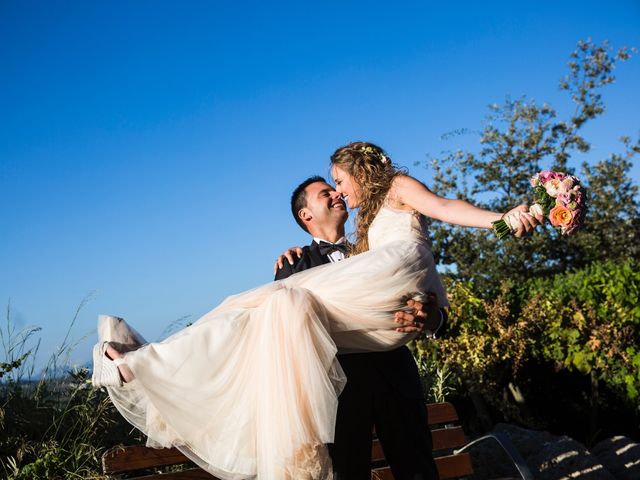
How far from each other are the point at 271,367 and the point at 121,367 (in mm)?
663

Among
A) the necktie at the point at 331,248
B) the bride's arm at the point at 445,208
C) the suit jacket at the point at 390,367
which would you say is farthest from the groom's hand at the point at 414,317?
the necktie at the point at 331,248

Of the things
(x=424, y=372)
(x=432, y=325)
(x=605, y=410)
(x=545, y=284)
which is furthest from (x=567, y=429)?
(x=432, y=325)

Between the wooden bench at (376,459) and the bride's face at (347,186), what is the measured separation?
60.6 inches

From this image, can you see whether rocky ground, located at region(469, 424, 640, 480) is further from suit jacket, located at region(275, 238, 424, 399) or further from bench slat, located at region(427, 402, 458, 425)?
suit jacket, located at region(275, 238, 424, 399)

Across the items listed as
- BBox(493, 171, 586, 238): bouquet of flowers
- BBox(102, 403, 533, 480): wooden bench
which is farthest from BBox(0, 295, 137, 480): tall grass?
BBox(493, 171, 586, 238): bouquet of flowers

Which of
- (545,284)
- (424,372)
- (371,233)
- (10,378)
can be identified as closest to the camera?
(371,233)

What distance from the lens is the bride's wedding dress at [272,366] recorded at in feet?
9.00

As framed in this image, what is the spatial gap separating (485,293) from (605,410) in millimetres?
1900

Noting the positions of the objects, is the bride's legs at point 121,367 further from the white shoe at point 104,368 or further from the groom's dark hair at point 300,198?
the groom's dark hair at point 300,198

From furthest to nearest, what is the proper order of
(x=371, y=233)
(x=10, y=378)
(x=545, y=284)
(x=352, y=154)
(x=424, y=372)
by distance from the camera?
(x=545, y=284), (x=424, y=372), (x=10, y=378), (x=352, y=154), (x=371, y=233)

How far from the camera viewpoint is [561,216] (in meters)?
2.81

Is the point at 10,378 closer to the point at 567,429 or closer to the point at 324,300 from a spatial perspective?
the point at 324,300

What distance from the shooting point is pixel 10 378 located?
4.46 meters

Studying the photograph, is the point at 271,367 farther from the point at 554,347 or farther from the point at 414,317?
the point at 554,347
